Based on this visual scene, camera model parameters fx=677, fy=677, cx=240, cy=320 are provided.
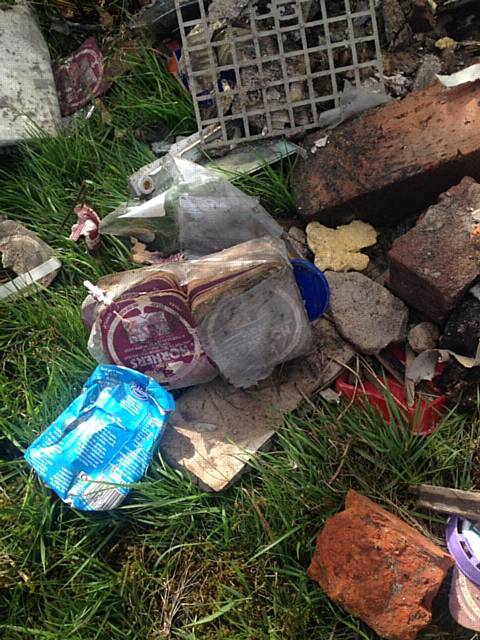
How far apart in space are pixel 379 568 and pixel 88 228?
167cm

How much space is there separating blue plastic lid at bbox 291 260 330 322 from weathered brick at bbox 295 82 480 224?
14.3 inches

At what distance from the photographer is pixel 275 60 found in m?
2.67

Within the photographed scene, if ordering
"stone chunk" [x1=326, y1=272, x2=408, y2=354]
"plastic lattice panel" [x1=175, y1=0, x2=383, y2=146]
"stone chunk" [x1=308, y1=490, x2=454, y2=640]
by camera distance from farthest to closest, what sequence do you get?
"plastic lattice panel" [x1=175, y1=0, x2=383, y2=146] → "stone chunk" [x1=326, y1=272, x2=408, y2=354] → "stone chunk" [x1=308, y1=490, x2=454, y2=640]

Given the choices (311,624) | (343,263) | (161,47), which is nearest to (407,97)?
(343,263)

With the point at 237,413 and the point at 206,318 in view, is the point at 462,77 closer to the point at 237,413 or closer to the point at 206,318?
the point at 206,318

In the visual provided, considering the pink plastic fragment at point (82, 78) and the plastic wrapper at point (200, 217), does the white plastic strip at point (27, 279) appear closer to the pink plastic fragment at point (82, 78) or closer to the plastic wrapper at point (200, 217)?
the plastic wrapper at point (200, 217)

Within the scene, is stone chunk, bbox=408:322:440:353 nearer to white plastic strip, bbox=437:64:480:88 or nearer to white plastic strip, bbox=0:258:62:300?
white plastic strip, bbox=437:64:480:88

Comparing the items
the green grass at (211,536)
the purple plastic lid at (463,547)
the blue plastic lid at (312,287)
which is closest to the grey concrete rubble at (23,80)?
the green grass at (211,536)

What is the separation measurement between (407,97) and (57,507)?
196 cm

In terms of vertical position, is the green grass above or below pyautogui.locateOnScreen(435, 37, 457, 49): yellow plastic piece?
below

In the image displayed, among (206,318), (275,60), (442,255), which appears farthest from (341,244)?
(275,60)

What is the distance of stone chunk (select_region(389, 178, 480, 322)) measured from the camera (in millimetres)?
2188

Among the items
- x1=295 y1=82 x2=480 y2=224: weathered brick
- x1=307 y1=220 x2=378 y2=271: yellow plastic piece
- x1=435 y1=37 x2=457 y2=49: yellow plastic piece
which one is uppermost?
x1=435 y1=37 x2=457 y2=49: yellow plastic piece

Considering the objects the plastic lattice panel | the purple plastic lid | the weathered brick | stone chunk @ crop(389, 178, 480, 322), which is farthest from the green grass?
the plastic lattice panel
